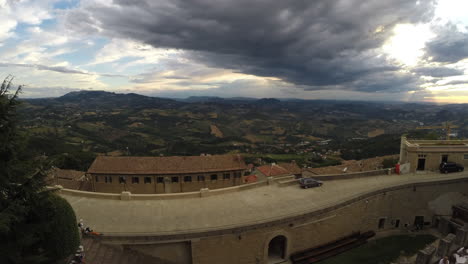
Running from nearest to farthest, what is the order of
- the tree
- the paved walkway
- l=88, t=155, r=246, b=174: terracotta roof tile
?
1. the tree
2. the paved walkway
3. l=88, t=155, r=246, b=174: terracotta roof tile

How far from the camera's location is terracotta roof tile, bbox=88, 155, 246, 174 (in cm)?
3319

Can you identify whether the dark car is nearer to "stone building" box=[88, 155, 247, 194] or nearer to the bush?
"stone building" box=[88, 155, 247, 194]

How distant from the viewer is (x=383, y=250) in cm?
2161

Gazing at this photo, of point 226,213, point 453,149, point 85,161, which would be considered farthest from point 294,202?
point 85,161

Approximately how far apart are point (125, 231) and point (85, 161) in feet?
166

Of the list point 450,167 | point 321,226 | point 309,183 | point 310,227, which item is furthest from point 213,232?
point 450,167

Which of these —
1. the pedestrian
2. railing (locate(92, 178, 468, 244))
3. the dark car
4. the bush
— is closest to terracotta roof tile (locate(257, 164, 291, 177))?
railing (locate(92, 178, 468, 244))

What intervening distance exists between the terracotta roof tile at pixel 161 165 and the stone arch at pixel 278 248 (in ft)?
50.8

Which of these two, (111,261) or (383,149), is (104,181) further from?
(383,149)

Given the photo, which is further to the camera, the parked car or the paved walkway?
the parked car

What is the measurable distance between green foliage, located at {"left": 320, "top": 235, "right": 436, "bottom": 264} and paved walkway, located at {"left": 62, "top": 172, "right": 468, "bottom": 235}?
4.46 m

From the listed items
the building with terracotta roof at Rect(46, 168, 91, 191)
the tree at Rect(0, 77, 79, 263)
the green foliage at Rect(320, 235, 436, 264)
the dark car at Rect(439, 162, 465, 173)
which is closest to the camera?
the tree at Rect(0, 77, 79, 263)

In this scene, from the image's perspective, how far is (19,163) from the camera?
9.66 metres

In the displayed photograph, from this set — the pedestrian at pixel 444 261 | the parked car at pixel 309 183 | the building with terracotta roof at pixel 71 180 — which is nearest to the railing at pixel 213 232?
the parked car at pixel 309 183
